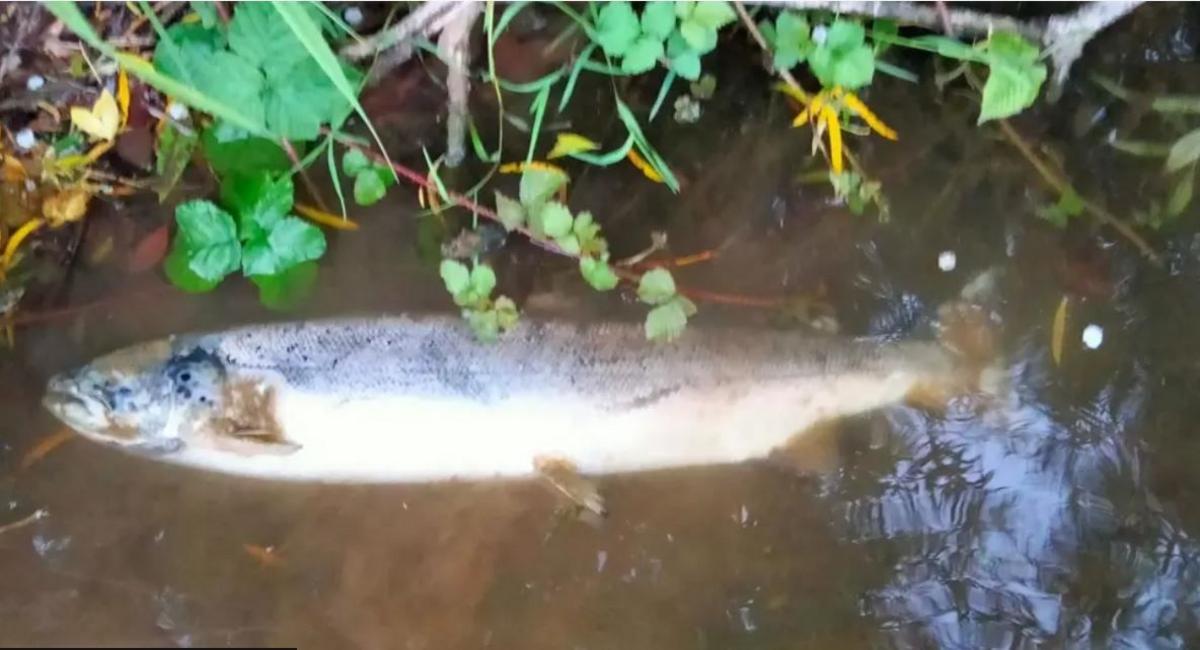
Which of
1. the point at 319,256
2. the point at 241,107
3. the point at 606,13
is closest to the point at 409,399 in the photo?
the point at 319,256

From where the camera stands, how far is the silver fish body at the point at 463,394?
1926 millimetres

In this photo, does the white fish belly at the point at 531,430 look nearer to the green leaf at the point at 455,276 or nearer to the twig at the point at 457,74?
the green leaf at the point at 455,276

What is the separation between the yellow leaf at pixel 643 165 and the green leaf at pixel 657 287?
0.27m

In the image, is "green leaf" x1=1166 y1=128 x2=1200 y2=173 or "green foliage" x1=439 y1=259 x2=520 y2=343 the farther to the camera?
"green leaf" x1=1166 y1=128 x2=1200 y2=173

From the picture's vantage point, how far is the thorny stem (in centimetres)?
206

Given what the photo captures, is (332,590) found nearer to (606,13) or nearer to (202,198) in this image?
(202,198)

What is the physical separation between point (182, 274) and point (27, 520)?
63 cm

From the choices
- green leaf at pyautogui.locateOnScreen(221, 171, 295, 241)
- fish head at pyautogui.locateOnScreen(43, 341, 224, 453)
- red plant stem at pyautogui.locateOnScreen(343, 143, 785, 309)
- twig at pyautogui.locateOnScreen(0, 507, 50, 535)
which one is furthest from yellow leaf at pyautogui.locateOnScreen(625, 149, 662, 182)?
twig at pyautogui.locateOnScreen(0, 507, 50, 535)

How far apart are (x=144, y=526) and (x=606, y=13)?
1.44m

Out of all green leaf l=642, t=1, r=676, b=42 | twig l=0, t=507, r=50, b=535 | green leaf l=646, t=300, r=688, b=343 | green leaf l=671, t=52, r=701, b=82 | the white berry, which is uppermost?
green leaf l=642, t=1, r=676, b=42

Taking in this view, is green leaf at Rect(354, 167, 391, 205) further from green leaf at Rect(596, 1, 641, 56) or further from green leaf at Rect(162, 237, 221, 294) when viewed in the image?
green leaf at Rect(596, 1, 641, 56)

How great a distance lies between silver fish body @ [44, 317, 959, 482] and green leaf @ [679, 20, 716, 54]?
58 cm

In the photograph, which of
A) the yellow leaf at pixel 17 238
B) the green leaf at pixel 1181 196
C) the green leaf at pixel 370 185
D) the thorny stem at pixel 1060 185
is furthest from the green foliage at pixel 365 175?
the green leaf at pixel 1181 196

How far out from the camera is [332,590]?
80.7 inches
